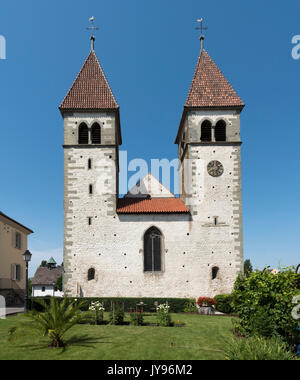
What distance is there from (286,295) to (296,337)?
4.48ft

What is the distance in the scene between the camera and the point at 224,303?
828 inches

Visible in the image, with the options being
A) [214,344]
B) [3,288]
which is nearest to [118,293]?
[3,288]

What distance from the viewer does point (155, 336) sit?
1199cm

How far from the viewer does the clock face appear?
24.2m

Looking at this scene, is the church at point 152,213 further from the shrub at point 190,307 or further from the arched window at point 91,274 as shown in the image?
the shrub at point 190,307

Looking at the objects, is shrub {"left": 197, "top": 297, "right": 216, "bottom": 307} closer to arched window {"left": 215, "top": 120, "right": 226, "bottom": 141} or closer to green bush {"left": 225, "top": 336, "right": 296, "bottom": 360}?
arched window {"left": 215, "top": 120, "right": 226, "bottom": 141}

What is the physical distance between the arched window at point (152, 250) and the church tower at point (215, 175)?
2832 mm

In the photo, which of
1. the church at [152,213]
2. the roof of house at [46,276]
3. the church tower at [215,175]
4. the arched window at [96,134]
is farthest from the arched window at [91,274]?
the roof of house at [46,276]

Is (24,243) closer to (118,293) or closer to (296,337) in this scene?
(118,293)

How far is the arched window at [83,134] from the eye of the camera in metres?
24.7

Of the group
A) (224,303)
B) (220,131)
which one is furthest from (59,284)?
(220,131)

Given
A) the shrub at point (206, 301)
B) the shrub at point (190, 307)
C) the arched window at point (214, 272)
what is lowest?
the shrub at point (190, 307)

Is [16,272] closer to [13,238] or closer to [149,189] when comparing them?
[13,238]
